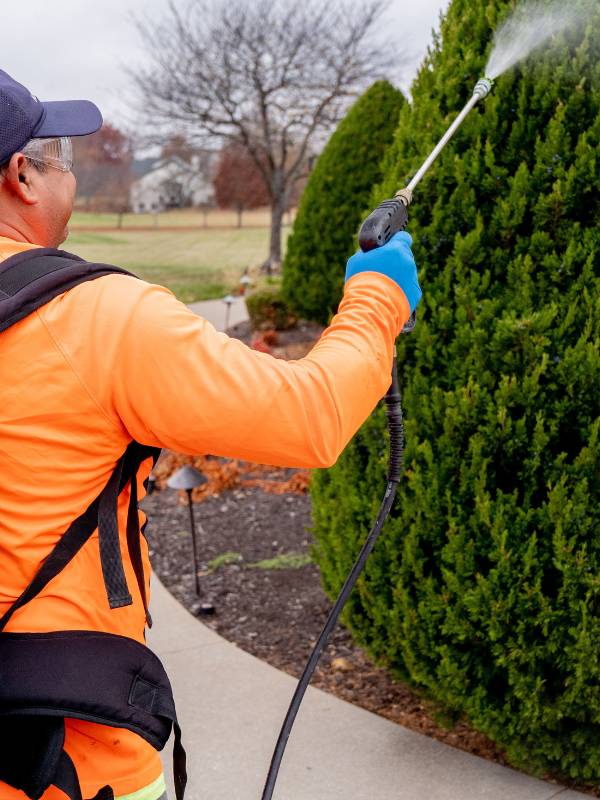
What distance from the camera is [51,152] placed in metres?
1.61

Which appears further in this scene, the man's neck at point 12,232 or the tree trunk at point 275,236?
the tree trunk at point 275,236

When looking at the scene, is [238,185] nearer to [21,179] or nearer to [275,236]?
[275,236]

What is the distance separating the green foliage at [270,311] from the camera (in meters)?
12.8

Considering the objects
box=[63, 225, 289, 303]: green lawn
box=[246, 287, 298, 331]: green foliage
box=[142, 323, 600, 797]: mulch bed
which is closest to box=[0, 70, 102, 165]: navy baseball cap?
box=[142, 323, 600, 797]: mulch bed

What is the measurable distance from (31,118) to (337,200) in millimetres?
9416

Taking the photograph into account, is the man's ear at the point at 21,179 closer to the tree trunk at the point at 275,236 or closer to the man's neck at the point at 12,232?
the man's neck at the point at 12,232

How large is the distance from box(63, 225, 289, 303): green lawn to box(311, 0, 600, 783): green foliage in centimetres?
1550

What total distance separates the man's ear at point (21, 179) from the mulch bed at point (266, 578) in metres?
2.26

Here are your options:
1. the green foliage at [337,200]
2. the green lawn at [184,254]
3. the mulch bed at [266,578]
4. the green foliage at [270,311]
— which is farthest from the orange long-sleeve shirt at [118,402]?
the green lawn at [184,254]

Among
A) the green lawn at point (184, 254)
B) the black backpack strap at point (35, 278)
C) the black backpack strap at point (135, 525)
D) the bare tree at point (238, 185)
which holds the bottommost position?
the green lawn at point (184, 254)

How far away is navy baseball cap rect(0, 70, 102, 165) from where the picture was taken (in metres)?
1.53

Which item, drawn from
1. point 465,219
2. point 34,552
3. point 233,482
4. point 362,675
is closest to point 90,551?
point 34,552

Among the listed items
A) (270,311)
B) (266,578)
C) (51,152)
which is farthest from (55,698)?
(270,311)

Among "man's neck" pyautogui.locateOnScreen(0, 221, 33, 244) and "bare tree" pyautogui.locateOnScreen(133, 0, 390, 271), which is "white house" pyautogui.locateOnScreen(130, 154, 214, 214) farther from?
"man's neck" pyautogui.locateOnScreen(0, 221, 33, 244)
